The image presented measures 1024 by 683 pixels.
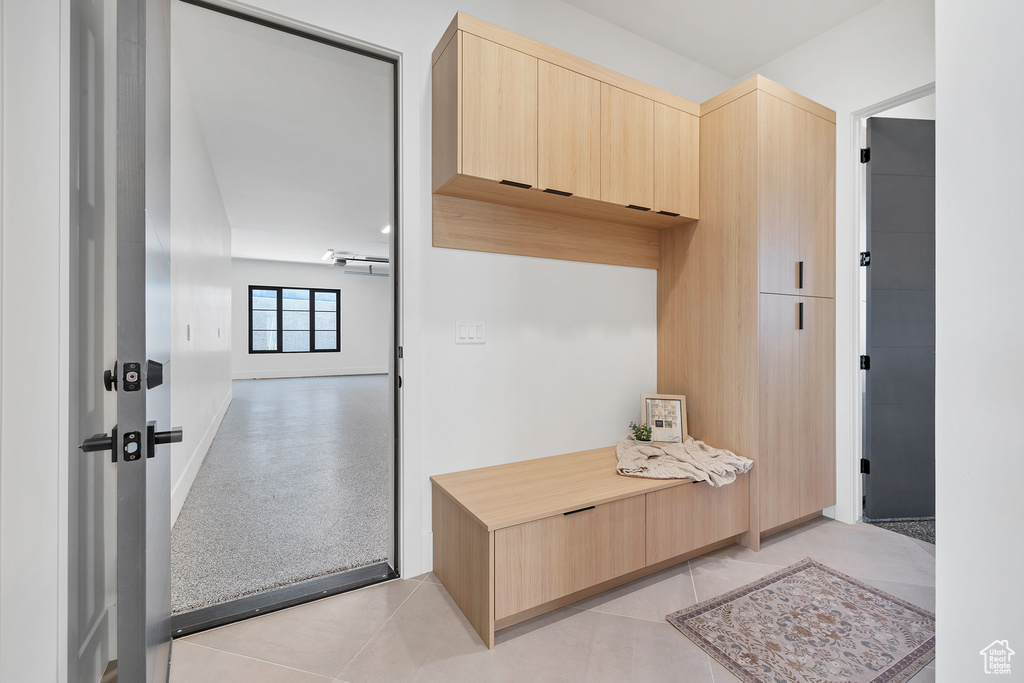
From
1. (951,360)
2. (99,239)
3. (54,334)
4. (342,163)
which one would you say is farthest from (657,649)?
(342,163)

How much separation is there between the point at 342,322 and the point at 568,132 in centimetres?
1033

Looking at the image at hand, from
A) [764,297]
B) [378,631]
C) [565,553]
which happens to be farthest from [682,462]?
[378,631]

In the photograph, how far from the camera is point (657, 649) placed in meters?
1.58

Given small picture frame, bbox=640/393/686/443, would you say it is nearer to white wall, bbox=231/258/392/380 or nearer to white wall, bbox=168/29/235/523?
white wall, bbox=168/29/235/523

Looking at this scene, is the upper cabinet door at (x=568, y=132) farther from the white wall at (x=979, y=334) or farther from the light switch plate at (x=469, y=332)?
the white wall at (x=979, y=334)

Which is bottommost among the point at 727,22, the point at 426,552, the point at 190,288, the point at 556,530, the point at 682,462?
the point at 426,552

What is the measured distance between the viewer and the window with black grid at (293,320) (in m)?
10.2

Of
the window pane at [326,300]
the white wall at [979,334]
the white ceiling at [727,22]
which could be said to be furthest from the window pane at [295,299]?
the white wall at [979,334]

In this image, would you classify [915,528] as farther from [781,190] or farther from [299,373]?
[299,373]

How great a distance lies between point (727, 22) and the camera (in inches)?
105

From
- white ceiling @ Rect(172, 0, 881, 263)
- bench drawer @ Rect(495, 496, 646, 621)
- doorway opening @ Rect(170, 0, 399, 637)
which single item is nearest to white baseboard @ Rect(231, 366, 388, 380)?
doorway opening @ Rect(170, 0, 399, 637)

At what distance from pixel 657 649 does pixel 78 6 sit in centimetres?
248

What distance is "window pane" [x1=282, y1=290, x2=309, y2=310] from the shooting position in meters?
10.5

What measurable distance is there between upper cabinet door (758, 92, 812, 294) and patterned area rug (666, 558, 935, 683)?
4.72 feet
